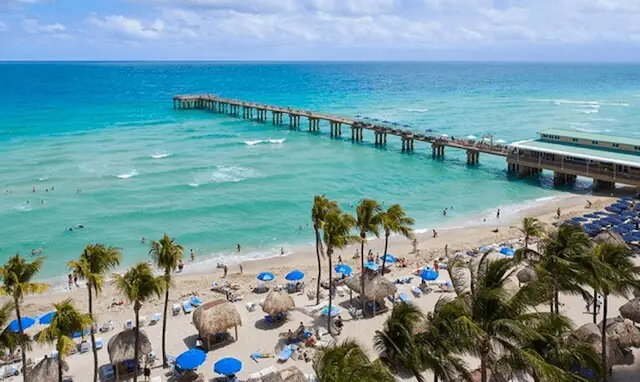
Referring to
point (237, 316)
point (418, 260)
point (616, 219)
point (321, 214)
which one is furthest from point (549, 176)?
point (237, 316)

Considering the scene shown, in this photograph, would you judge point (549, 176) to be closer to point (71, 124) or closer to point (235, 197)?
point (235, 197)

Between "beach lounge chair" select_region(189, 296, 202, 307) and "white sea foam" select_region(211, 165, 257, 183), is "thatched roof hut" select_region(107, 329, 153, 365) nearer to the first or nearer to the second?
"beach lounge chair" select_region(189, 296, 202, 307)

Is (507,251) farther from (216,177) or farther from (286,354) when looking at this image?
(216,177)

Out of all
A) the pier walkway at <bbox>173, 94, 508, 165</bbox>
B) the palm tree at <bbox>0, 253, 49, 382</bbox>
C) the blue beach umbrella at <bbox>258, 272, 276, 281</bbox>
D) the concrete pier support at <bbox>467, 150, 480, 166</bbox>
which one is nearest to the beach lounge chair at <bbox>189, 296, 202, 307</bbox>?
the blue beach umbrella at <bbox>258, 272, 276, 281</bbox>

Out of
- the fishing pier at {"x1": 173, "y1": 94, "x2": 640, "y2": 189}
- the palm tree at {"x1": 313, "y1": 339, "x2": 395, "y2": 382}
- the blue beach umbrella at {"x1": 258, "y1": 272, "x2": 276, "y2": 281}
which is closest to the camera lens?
the palm tree at {"x1": 313, "y1": 339, "x2": 395, "y2": 382}

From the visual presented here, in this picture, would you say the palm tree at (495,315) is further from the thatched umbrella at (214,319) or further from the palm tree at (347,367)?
the thatched umbrella at (214,319)
